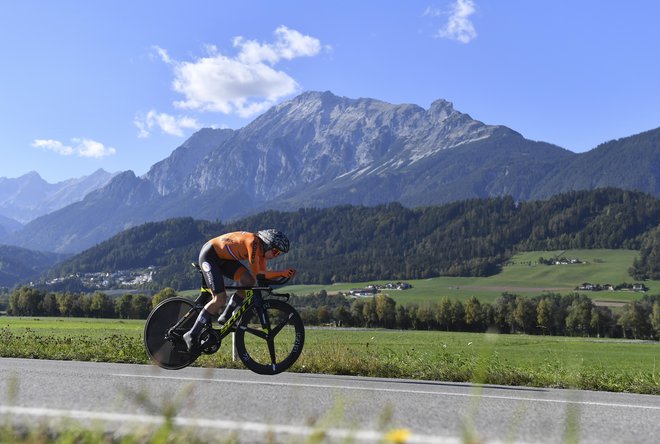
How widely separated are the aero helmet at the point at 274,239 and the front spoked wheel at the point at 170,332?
→ 1.65 meters

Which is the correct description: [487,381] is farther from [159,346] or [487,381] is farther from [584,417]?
[159,346]

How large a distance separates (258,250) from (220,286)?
84 cm

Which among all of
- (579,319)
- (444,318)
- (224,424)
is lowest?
(444,318)

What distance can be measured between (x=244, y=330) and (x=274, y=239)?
4.63 ft

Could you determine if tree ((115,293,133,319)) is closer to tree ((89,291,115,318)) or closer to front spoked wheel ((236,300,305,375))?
tree ((89,291,115,318))

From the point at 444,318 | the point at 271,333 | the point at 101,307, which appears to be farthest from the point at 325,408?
the point at 101,307

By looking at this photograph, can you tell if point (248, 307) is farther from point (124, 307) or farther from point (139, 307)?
point (124, 307)

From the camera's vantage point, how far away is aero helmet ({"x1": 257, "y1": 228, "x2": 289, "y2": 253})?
29.9ft

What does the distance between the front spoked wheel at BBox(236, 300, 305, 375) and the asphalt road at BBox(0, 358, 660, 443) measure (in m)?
0.61

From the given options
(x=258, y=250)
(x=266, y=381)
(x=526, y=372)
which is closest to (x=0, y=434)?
(x=266, y=381)

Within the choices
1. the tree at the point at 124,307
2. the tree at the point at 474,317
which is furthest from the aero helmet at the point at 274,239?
the tree at the point at 124,307

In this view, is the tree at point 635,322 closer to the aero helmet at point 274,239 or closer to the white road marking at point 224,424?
the aero helmet at point 274,239

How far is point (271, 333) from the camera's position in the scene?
9305 millimetres

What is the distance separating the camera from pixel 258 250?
9.06 m
